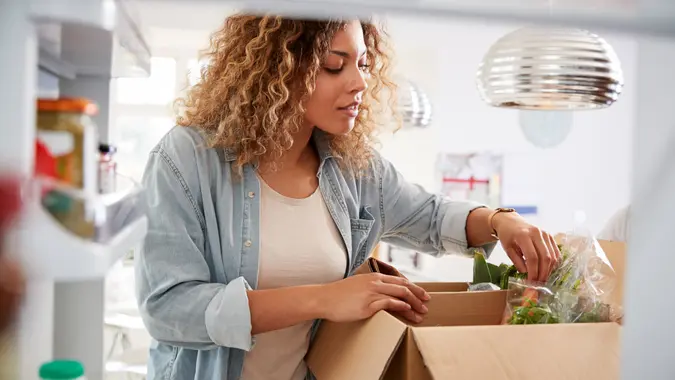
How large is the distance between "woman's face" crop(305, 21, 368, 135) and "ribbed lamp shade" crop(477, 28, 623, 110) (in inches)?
16.5

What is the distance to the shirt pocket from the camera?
1.48 meters

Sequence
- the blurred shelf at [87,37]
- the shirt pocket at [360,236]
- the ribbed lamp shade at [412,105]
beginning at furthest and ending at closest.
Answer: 1. the ribbed lamp shade at [412,105]
2. the shirt pocket at [360,236]
3. the blurred shelf at [87,37]

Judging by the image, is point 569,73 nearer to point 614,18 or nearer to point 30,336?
point 614,18

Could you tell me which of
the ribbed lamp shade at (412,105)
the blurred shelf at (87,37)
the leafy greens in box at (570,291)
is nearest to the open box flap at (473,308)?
the leafy greens in box at (570,291)

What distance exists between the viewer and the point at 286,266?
4.39 feet

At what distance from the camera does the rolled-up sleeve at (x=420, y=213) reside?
1.52 m

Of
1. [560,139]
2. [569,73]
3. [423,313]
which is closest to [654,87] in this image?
[423,313]

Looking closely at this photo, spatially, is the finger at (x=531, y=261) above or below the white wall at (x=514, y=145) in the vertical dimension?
below

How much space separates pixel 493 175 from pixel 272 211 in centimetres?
418

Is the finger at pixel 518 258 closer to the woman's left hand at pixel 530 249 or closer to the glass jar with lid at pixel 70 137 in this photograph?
the woman's left hand at pixel 530 249

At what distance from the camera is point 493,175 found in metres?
5.35

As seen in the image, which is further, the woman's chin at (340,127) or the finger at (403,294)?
the woman's chin at (340,127)

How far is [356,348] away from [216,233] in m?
0.35

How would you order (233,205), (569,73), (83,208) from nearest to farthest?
(83,208) < (233,205) < (569,73)
